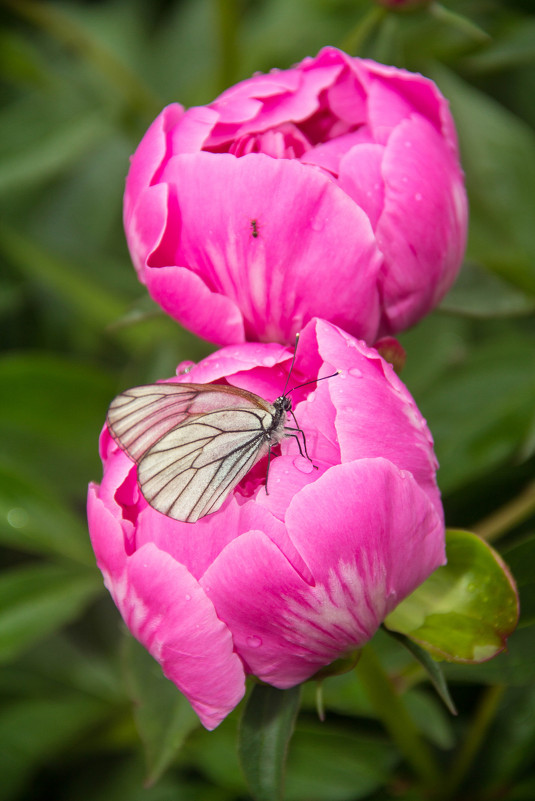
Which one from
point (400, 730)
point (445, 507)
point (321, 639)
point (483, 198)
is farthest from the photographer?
point (483, 198)

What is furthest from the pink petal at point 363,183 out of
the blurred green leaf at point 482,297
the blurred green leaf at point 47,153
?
the blurred green leaf at point 47,153

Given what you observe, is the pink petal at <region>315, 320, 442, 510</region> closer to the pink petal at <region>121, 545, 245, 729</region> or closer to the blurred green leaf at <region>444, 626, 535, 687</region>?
the pink petal at <region>121, 545, 245, 729</region>

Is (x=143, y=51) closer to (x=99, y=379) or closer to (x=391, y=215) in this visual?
(x=99, y=379)

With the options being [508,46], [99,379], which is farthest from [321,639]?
[508,46]

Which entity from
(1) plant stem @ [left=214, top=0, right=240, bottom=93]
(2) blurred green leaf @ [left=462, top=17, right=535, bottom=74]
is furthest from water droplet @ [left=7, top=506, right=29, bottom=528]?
(2) blurred green leaf @ [left=462, top=17, right=535, bottom=74]

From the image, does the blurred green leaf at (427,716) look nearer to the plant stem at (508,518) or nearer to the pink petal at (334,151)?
the plant stem at (508,518)

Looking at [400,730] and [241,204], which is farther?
[400,730]
